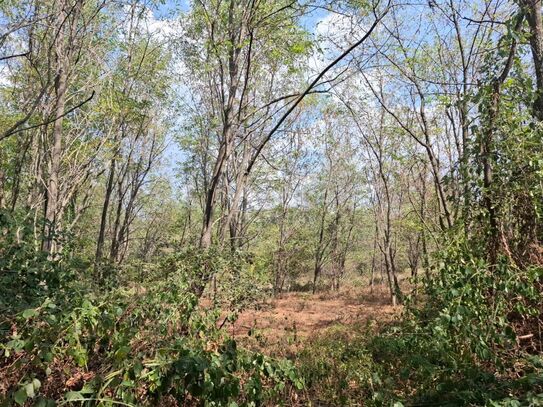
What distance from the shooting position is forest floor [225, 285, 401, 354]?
8.00 m

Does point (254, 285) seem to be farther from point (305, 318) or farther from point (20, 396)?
point (305, 318)

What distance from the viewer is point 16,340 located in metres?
2.12

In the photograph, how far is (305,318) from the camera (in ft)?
40.7

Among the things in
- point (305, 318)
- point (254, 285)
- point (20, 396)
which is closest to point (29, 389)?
point (20, 396)

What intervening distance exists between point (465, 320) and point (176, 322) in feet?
8.32

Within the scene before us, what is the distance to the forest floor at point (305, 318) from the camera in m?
8.00

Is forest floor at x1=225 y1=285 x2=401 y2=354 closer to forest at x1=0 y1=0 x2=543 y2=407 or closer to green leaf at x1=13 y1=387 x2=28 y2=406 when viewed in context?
forest at x1=0 y1=0 x2=543 y2=407

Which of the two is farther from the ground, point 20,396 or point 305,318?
point 20,396

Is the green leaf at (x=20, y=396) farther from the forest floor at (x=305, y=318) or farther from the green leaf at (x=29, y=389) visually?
the forest floor at (x=305, y=318)

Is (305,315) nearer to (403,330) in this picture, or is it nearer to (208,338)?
(403,330)

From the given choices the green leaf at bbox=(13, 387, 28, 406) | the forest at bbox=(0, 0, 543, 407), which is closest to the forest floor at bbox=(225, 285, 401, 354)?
the forest at bbox=(0, 0, 543, 407)

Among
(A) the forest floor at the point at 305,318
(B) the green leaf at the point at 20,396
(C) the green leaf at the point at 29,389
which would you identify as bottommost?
(A) the forest floor at the point at 305,318

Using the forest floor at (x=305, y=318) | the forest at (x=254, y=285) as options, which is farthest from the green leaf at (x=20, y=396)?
the forest floor at (x=305, y=318)

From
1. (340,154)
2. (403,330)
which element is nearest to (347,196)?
(340,154)
